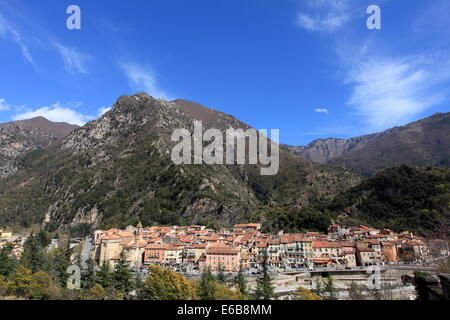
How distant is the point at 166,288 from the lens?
102 ft

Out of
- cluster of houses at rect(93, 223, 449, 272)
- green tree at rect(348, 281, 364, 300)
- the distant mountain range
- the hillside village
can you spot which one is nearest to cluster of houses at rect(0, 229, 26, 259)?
the hillside village

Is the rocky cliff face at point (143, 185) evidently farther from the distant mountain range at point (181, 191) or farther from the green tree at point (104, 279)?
the green tree at point (104, 279)

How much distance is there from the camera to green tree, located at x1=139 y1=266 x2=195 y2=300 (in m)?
30.6

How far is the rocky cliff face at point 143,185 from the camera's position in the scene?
10669 centimetres

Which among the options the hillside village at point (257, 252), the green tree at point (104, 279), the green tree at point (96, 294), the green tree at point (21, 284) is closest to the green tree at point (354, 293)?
the hillside village at point (257, 252)

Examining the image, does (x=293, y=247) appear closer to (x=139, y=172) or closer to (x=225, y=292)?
(x=225, y=292)

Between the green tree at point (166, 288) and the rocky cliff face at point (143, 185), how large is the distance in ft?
202

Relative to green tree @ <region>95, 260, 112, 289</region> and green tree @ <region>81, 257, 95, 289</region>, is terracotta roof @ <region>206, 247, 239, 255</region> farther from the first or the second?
green tree @ <region>81, 257, 95, 289</region>

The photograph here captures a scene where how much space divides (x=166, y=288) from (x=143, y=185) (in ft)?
336

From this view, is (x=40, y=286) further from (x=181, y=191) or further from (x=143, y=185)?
(x=143, y=185)

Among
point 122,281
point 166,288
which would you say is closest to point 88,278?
point 122,281

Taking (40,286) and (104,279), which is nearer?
(40,286)

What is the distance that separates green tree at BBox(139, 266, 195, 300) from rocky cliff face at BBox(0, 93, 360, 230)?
6144 cm
